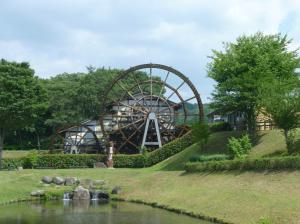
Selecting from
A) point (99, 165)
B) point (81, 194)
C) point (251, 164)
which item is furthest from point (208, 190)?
point (99, 165)

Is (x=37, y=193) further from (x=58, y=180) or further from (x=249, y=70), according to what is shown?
(x=249, y=70)

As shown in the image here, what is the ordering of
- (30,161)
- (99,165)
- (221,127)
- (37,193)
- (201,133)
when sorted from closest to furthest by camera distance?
(37,193), (201,133), (30,161), (99,165), (221,127)

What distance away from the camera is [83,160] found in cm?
4856

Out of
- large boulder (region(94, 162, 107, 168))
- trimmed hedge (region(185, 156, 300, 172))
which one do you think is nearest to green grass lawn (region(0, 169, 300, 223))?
trimmed hedge (region(185, 156, 300, 172))

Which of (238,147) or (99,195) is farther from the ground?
(238,147)

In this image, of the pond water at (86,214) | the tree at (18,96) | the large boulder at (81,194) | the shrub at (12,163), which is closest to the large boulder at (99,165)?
the shrub at (12,163)

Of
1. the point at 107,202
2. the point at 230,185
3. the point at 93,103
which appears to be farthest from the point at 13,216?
the point at 93,103

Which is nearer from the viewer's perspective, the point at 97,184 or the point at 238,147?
the point at 238,147

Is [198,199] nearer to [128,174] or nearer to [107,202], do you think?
[107,202]

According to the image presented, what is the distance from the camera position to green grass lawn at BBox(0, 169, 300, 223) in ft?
72.2

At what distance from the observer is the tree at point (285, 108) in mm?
33281

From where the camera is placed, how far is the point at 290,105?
33344 millimetres

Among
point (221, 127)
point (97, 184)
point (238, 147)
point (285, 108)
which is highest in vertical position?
point (221, 127)

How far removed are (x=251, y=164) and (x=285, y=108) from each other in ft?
19.0
